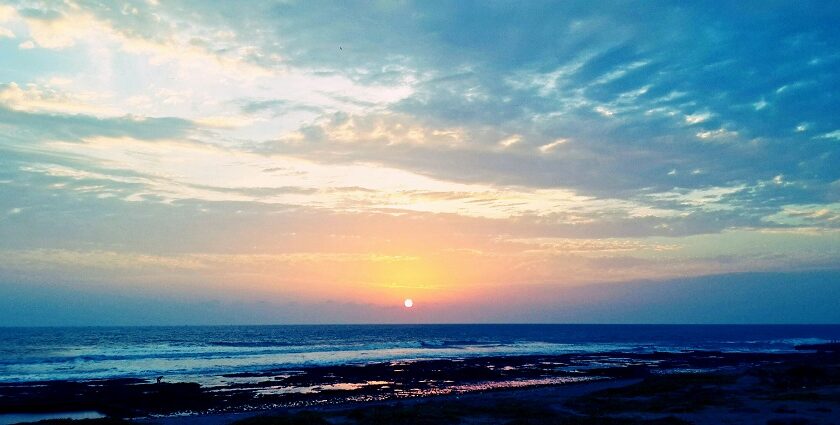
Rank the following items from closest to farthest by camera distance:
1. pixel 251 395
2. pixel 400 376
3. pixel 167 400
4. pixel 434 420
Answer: pixel 434 420, pixel 167 400, pixel 251 395, pixel 400 376

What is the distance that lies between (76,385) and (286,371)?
64.8 feet

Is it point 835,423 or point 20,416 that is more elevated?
point 835,423

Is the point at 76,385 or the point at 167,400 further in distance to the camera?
the point at 76,385

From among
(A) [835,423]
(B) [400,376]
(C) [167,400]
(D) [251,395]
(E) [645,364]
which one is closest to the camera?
(A) [835,423]

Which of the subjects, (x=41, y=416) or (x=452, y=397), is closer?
(x=41, y=416)

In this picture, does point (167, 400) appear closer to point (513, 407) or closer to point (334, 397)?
point (334, 397)

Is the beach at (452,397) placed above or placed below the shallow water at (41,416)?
above

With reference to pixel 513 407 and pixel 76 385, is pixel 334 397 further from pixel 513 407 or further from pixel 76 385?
pixel 76 385

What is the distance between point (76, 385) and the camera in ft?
153

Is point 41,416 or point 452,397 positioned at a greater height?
point 452,397

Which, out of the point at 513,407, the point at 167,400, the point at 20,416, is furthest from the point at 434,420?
the point at 20,416

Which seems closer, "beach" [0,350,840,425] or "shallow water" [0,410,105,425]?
"beach" [0,350,840,425]

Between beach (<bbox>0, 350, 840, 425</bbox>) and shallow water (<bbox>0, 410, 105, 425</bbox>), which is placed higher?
beach (<bbox>0, 350, 840, 425</bbox>)

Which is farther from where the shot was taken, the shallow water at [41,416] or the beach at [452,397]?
the shallow water at [41,416]
